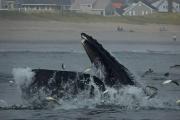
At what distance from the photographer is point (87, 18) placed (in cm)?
7475

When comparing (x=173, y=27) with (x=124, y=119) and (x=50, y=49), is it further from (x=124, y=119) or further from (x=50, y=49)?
(x=124, y=119)

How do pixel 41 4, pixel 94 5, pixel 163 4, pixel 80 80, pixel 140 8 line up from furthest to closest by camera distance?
pixel 163 4 → pixel 94 5 → pixel 140 8 → pixel 41 4 → pixel 80 80

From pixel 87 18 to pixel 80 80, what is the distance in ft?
180

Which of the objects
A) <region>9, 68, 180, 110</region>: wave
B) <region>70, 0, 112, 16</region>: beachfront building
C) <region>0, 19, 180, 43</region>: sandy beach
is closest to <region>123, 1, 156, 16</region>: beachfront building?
<region>70, 0, 112, 16</region>: beachfront building

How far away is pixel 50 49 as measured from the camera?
55.7m

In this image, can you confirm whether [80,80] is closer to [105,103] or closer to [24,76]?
[24,76]

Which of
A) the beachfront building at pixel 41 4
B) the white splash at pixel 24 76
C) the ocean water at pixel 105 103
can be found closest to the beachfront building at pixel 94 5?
the beachfront building at pixel 41 4

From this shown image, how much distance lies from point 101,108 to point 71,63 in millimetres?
21265

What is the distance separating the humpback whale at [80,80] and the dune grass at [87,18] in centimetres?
5079

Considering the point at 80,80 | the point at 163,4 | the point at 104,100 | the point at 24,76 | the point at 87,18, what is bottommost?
the point at 163,4

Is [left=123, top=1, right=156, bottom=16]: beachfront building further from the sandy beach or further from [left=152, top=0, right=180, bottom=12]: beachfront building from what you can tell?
the sandy beach

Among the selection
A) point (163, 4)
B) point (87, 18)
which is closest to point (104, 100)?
point (87, 18)

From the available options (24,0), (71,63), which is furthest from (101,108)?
(24,0)

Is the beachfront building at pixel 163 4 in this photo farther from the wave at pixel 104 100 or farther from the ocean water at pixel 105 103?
the wave at pixel 104 100
